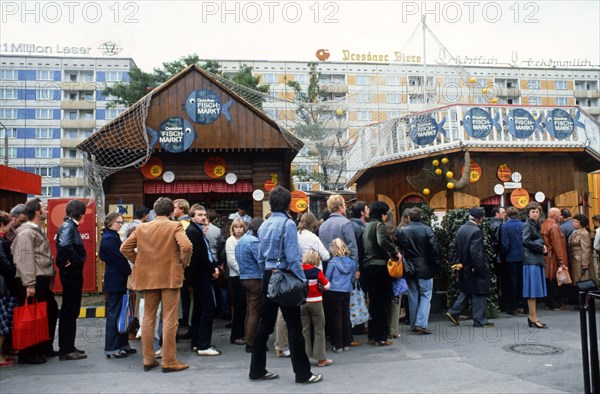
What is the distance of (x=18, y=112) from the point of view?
5391cm

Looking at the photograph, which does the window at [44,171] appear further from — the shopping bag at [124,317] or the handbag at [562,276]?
the handbag at [562,276]

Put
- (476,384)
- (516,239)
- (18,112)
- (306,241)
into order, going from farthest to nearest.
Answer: (18,112) < (516,239) < (306,241) < (476,384)

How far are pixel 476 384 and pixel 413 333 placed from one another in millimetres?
2671

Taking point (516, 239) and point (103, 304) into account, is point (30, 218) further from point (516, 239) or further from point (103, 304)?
point (516, 239)

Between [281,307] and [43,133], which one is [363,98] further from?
[43,133]

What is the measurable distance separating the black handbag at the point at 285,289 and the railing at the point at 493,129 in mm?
9976

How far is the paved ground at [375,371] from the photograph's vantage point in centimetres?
517

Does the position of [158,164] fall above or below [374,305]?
above

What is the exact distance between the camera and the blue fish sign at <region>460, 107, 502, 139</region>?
14.1 m

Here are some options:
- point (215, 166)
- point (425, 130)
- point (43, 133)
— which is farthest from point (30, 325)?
point (43, 133)

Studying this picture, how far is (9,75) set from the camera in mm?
53000

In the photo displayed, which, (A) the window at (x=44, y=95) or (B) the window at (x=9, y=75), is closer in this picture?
(B) the window at (x=9, y=75)

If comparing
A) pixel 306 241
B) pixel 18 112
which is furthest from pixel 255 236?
pixel 18 112

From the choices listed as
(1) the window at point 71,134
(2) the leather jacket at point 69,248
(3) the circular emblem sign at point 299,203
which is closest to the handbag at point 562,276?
(3) the circular emblem sign at point 299,203
